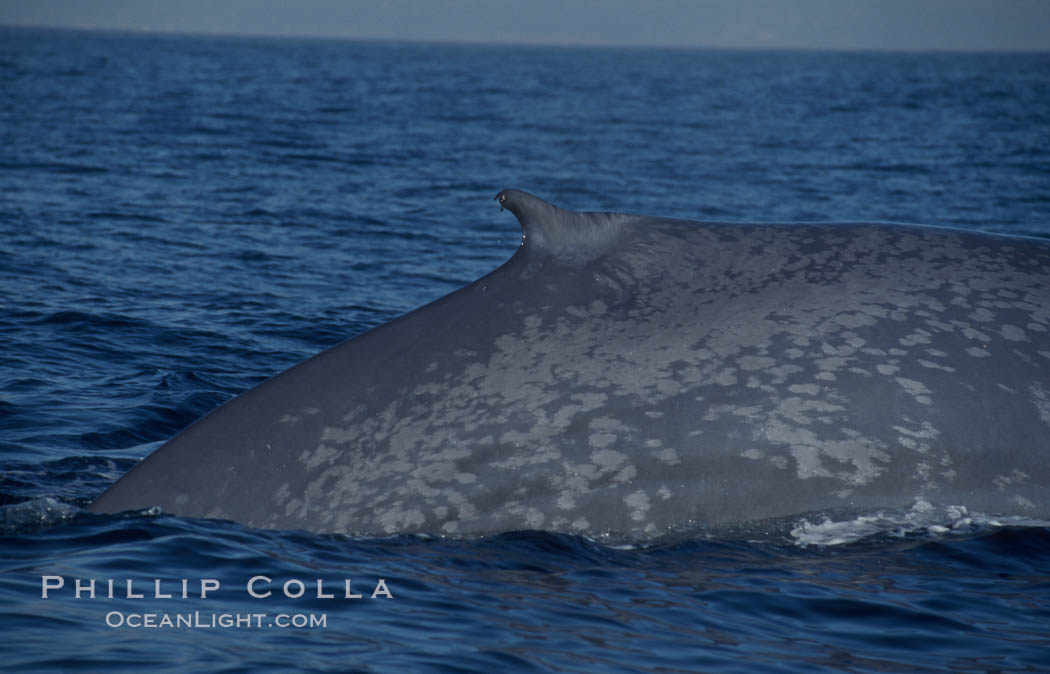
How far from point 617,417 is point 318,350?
7.73 m

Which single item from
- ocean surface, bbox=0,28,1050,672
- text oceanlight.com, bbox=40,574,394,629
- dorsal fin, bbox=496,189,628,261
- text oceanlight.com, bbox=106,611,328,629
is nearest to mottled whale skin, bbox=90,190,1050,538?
dorsal fin, bbox=496,189,628,261

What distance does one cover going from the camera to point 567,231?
682cm

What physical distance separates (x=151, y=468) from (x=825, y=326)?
339cm

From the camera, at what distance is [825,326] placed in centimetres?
673

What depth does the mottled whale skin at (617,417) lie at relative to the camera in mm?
6457

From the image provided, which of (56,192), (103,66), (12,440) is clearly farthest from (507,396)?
(103,66)

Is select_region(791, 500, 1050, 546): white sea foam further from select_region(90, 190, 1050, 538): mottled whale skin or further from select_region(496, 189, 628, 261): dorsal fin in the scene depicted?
select_region(496, 189, 628, 261): dorsal fin

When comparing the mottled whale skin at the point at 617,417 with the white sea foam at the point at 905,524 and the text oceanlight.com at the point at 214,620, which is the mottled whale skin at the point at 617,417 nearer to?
the white sea foam at the point at 905,524

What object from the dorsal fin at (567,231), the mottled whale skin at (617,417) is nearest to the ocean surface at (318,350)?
the mottled whale skin at (617,417)

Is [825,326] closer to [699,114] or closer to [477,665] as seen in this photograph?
[477,665]

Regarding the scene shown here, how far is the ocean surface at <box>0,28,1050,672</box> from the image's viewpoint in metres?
6.00

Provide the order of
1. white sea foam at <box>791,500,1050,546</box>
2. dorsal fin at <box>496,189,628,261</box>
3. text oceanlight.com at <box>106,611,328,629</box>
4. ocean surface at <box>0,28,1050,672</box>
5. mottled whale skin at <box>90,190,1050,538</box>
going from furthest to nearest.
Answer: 1. dorsal fin at <box>496,189,628,261</box>
2. white sea foam at <box>791,500,1050,546</box>
3. mottled whale skin at <box>90,190,1050,538</box>
4. text oceanlight.com at <box>106,611,328,629</box>
5. ocean surface at <box>0,28,1050,672</box>

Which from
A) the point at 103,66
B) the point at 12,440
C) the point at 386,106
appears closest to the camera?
the point at 12,440

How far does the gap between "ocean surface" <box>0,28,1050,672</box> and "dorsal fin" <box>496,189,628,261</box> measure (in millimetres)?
1418
